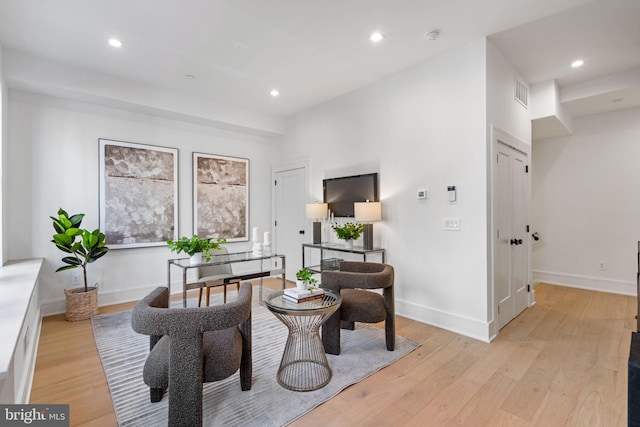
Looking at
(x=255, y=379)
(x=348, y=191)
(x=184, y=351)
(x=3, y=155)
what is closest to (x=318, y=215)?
(x=348, y=191)

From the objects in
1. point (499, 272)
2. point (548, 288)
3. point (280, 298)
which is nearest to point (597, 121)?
point (548, 288)

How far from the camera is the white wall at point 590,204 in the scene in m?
4.55

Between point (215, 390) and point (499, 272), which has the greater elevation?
point (499, 272)

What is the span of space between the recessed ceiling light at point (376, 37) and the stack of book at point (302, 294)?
8.07ft

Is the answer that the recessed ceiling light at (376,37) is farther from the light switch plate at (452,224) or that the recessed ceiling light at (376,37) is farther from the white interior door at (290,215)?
the white interior door at (290,215)

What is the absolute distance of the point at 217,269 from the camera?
3969 mm

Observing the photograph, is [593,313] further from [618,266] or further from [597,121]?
[597,121]

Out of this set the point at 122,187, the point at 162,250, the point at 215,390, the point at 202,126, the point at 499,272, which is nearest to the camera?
the point at 215,390

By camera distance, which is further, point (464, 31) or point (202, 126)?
point (202, 126)

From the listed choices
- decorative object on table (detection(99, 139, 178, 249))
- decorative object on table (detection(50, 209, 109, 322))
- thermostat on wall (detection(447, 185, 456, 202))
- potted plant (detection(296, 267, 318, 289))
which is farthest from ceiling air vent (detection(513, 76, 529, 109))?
decorative object on table (detection(50, 209, 109, 322))

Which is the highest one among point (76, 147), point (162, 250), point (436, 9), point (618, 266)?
point (436, 9)

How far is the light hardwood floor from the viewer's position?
1.90 metres

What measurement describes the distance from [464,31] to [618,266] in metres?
4.42

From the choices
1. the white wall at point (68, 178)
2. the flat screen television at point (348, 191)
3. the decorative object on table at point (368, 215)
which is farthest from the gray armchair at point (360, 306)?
the white wall at point (68, 178)
